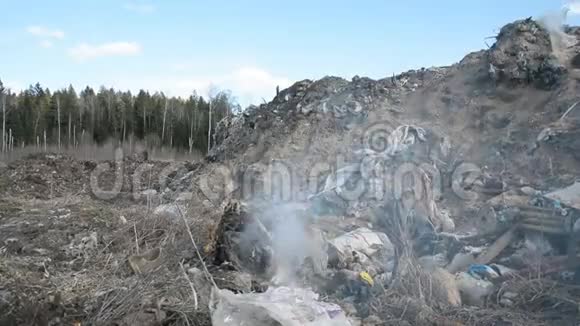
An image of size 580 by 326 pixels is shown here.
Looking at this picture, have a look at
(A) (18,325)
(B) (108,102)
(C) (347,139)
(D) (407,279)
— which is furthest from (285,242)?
(B) (108,102)

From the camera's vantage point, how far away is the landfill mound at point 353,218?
3.81m

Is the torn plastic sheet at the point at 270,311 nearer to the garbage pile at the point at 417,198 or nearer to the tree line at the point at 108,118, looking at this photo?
the garbage pile at the point at 417,198

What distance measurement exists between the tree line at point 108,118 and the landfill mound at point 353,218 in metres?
18.3

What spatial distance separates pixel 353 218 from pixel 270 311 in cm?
392

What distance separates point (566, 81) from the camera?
29.3 ft

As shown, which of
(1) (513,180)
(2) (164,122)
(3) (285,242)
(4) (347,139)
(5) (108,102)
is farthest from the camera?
(5) (108,102)

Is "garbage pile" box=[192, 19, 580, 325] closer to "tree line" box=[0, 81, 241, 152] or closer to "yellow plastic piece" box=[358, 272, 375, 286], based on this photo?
"yellow plastic piece" box=[358, 272, 375, 286]

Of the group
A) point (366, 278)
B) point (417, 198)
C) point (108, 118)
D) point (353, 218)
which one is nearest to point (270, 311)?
point (366, 278)

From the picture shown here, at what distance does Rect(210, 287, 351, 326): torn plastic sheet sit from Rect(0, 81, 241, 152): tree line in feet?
88.2

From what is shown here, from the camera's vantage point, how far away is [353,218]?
22.8 feet

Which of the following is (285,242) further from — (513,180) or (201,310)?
(513,180)

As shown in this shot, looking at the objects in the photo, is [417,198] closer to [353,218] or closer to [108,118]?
[353,218]

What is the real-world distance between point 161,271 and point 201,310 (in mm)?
776

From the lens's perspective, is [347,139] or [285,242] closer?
[285,242]
